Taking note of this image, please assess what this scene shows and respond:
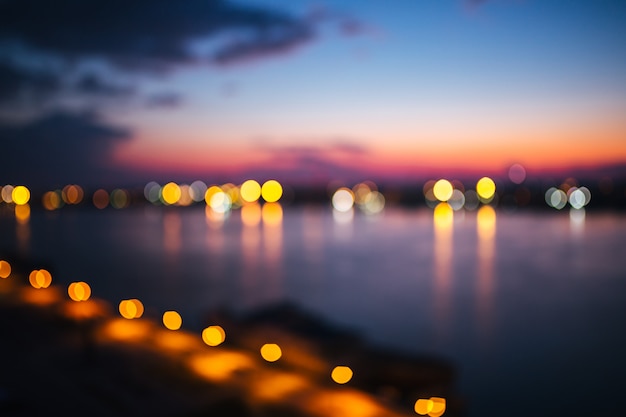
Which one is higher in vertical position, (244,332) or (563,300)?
(244,332)

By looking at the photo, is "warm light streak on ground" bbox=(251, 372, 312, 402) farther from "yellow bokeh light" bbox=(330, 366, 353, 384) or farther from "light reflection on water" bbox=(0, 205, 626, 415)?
"light reflection on water" bbox=(0, 205, 626, 415)

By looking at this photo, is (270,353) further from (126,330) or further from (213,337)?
(126,330)

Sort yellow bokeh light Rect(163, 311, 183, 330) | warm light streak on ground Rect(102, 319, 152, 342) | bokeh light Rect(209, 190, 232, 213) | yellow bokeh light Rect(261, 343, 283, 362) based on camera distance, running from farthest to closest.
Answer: bokeh light Rect(209, 190, 232, 213)
yellow bokeh light Rect(163, 311, 183, 330)
warm light streak on ground Rect(102, 319, 152, 342)
yellow bokeh light Rect(261, 343, 283, 362)

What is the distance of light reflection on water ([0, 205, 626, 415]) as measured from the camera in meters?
9.17

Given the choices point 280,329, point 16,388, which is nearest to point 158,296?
point 280,329

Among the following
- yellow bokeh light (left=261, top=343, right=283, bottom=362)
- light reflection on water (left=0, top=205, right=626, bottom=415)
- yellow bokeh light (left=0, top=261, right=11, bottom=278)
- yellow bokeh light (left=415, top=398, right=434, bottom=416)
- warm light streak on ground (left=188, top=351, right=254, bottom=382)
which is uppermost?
yellow bokeh light (left=0, top=261, right=11, bottom=278)

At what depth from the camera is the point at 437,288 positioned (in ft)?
53.7

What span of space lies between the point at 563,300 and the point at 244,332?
37.3ft

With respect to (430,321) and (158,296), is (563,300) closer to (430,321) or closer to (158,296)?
(430,321)

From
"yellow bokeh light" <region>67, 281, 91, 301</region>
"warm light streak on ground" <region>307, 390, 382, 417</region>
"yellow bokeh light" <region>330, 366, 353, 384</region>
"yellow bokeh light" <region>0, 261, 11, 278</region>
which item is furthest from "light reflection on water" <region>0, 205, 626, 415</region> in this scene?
"yellow bokeh light" <region>67, 281, 91, 301</region>

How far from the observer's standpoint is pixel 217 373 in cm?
328

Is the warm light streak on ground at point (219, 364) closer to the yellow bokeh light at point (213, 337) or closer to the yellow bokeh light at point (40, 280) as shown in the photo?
the yellow bokeh light at point (213, 337)

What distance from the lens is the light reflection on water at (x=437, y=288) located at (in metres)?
9.17

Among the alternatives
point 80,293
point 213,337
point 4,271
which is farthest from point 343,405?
point 4,271
